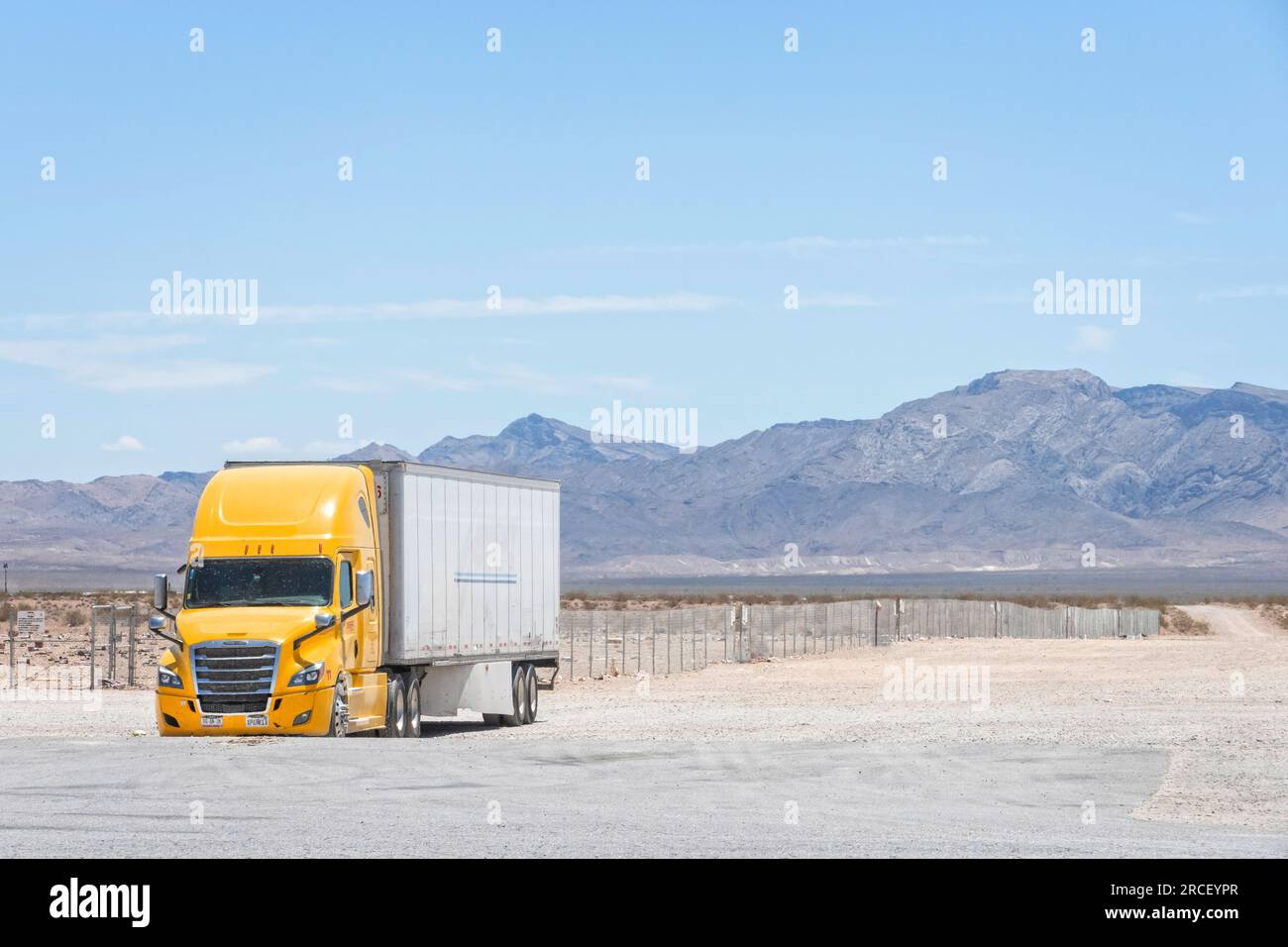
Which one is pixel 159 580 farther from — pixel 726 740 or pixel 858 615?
pixel 858 615

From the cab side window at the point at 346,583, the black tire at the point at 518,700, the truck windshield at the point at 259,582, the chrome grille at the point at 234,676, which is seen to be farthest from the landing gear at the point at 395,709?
the black tire at the point at 518,700

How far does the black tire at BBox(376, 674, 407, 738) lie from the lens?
2678cm

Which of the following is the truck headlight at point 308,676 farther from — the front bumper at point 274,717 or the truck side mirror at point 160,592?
the truck side mirror at point 160,592

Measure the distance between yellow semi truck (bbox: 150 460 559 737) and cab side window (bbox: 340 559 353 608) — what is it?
23 mm

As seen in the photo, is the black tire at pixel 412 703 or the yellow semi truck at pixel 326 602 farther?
the black tire at pixel 412 703

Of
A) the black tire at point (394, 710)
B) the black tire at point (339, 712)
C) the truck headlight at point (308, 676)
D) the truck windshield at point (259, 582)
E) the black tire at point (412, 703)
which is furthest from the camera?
the black tire at point (412, 703)

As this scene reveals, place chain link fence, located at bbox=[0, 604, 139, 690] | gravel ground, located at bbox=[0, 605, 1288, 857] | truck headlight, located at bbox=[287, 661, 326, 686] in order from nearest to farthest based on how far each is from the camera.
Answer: gravel ground, located at bbox=[0, 605, 1288, 857]
truck headlight, located at bbox=[287, 661, 326, 686]
chain link fence, located at bbox=[0, 604, 139, 690]

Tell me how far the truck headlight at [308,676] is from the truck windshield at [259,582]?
2.85ft

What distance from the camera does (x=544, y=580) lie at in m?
32.8

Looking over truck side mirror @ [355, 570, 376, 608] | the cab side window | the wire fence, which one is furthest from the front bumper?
the wire fence

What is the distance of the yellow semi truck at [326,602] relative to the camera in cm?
2438

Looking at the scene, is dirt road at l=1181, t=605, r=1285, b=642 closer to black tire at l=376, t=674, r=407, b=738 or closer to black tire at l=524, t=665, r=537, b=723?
black tire at l=524, t=665, r=537, b=723

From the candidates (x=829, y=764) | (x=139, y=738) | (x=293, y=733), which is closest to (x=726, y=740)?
(x=829, y=764)
